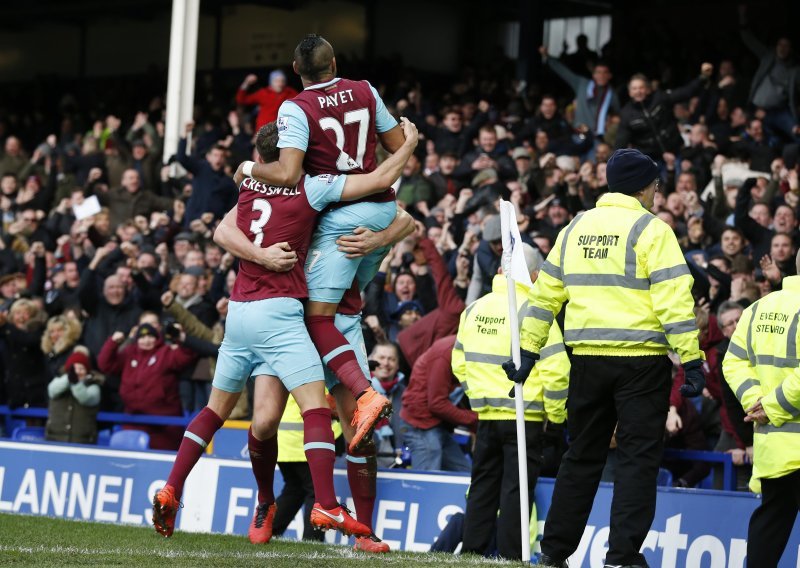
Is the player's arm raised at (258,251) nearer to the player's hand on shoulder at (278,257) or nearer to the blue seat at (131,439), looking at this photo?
the player's hand on shoulder at (278,257)

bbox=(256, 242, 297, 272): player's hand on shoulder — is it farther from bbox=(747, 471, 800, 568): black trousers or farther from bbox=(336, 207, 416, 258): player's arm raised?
bbox=(747, 471, 800, 568): black trousers

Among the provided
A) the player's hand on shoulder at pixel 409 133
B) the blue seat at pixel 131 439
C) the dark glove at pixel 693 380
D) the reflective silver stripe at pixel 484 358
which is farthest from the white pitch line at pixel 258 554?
the blue seat at pixel 131 439

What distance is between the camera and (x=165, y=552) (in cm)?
764

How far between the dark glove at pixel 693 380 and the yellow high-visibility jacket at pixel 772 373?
1006 millimetres

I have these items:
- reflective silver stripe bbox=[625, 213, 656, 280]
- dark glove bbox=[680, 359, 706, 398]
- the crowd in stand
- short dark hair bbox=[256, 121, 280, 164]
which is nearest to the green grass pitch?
dark glove bbox=[680, 359, 706, 398]

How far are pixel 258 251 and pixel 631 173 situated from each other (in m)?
2.06

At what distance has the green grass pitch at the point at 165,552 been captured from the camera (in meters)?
7.18

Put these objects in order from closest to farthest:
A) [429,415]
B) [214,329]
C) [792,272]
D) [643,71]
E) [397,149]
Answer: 1. [397,149]
2. [429,415]
3. [792,272]
4. [214,329]
5. [643,71]

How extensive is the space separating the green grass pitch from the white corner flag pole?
0.35m

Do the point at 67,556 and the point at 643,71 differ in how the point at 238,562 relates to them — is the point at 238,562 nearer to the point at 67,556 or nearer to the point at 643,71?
the point at 67,556

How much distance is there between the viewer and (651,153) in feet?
51.5

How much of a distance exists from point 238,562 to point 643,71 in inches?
577

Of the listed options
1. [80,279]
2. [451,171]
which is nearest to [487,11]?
[451,171]

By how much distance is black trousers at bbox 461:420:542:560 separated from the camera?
365 inches
